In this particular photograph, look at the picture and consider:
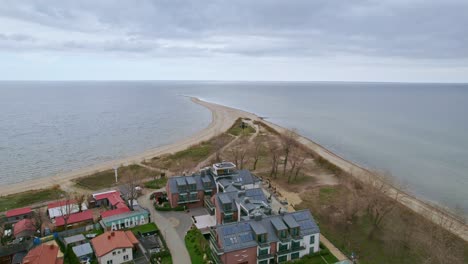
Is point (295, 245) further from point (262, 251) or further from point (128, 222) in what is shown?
point (128, 222)

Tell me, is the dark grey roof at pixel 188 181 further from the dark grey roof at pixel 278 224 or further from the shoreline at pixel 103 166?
the shoreline at pixel 103 166

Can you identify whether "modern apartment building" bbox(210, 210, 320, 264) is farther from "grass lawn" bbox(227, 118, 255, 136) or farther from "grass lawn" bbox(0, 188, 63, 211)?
"grass lawn" bbox(227, 118, 255, 136)

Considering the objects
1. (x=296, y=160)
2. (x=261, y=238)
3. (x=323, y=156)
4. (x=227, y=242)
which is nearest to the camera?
(x=227, y=242)

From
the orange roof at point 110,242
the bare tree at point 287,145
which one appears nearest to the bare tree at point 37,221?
the orange roof at point 110,242

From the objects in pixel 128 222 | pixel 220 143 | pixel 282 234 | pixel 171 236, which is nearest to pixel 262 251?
pixel 282 234

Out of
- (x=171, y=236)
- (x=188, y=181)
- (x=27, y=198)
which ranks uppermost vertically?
(x=188, y=181)

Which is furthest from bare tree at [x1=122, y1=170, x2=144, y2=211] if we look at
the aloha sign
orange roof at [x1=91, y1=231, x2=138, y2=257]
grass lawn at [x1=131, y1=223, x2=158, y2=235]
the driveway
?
orange roof at [x1=91, y1=231, x2=138, y2=257]
